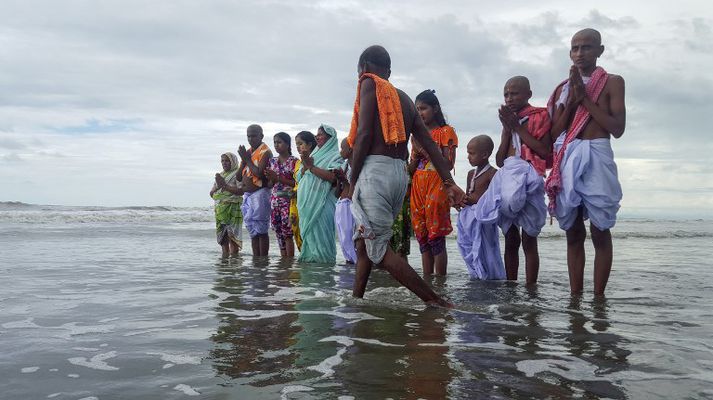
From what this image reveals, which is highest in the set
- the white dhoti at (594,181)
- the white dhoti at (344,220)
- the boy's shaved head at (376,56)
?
the boy's shaved head at (376,56)

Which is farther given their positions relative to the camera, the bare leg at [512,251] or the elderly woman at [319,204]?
the elderly woman at [319,204]

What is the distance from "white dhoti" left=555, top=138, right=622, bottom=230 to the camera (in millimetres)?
4910

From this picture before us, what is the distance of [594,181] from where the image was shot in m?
4.93

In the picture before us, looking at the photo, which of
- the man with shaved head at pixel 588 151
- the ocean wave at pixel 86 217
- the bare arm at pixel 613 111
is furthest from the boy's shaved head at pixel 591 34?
the ocean wave at pixel 86 217

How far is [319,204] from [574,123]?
14.2 feet

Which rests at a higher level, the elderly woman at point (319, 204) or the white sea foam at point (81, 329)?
the elderly woman at point (319, 204)

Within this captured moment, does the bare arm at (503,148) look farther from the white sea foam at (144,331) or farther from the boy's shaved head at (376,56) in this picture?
the white sea foam at (144,331)

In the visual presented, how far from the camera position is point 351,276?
6879 mm

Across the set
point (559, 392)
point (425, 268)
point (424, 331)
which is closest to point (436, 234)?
point (425, 268)

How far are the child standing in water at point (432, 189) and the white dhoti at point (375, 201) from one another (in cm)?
220

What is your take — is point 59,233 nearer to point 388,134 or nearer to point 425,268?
point 425,268

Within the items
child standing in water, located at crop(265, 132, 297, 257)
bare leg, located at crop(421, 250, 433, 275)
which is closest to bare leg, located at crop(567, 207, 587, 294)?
bare leg, located at crop(421, 250, 433, 275)

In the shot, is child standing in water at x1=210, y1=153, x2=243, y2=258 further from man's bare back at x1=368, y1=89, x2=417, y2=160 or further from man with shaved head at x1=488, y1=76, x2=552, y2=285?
man's bare back at x1=368, y1=89, x2=417, y2=160

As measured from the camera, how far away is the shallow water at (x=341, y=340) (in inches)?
102
